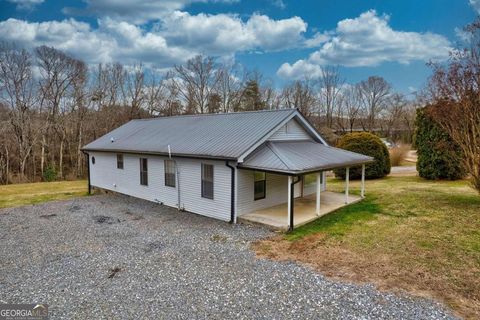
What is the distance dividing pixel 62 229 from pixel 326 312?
8.70 meters

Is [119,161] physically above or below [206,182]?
above

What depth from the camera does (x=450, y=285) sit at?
576cm

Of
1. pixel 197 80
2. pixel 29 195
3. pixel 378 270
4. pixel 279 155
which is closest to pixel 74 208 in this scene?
pixel 29 195

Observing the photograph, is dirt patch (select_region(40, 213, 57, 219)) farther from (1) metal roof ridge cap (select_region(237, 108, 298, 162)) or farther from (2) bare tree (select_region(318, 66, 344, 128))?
(2) bare tree (select_region(318, 66, 344, 128))

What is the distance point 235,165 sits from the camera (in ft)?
32.5

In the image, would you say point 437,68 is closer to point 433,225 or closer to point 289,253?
point 433,225

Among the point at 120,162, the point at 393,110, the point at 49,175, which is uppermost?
Result: the point at 393,110

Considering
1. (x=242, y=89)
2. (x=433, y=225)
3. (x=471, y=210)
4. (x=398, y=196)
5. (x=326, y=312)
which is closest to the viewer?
(x=326, y=312)

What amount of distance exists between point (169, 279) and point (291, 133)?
313 inches

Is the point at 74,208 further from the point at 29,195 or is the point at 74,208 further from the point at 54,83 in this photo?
the point at 54,83

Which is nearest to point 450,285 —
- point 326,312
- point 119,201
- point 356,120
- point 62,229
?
point 326,312

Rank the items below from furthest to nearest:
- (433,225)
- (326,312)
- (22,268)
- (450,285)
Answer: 1. (433,225)
2. (22,268)
3. (450,285)
4. (326,312)

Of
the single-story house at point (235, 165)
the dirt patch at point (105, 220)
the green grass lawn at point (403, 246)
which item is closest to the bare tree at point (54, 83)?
the single-story house at point (235, 165)

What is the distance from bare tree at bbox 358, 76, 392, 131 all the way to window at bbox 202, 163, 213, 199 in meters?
43.5
